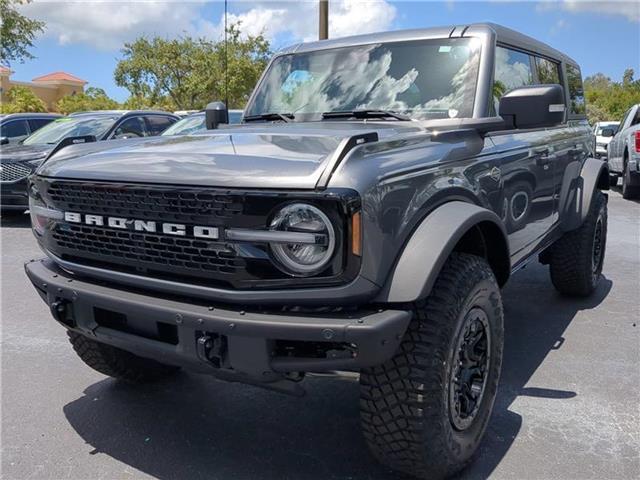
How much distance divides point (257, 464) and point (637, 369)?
243cm

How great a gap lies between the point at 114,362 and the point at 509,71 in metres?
2.81

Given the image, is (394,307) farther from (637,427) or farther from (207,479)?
(637,427)

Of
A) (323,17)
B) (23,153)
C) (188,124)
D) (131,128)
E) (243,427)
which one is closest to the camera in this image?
(243,427)

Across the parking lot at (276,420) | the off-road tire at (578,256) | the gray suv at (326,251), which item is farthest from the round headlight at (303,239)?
the off-road tire at (578,256)

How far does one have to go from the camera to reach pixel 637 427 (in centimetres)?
295

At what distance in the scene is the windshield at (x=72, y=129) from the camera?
9.72 meters

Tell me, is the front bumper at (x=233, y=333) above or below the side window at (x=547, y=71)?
below

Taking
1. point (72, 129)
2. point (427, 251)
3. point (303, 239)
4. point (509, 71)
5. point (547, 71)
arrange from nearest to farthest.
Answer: point (303, 239) < point (427, 251) < point (509, 71) < point (547, 71) < point (72, 129)

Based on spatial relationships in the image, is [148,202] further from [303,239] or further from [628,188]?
[628,188]

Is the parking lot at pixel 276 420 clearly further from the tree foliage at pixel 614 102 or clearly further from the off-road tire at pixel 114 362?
the tree foliage at pixel 614 102

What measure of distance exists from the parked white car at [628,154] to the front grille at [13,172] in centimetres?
1020

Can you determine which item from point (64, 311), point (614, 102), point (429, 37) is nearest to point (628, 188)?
point (429, 37)

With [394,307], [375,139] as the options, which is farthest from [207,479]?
[375,139]

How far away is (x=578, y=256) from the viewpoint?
186 inches
